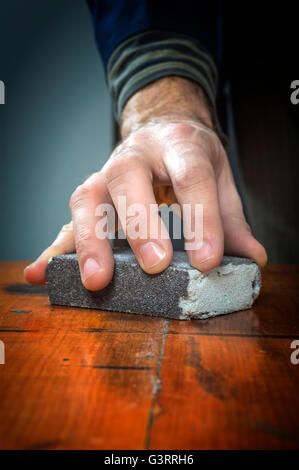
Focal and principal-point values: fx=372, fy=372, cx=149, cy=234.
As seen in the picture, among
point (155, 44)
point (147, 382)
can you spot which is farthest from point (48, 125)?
point (147, 382)

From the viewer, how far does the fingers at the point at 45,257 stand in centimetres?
111

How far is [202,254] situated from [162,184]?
0.37 metres

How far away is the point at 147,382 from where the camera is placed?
1.75ft

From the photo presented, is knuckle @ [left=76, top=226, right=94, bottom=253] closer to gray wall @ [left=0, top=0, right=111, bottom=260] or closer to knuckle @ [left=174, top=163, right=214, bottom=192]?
knuckle @ [left=174, top=163, right=214, bottom=192]

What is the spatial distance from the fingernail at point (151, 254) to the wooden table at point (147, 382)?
131 mm

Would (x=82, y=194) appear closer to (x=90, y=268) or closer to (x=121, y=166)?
(x=121, y=166)

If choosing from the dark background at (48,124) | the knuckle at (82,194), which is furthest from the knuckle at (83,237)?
the dark background at (48,124)

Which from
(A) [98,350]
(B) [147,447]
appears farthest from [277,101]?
(B) [147,447]

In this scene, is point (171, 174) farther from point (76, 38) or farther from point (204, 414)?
point (76, 38)

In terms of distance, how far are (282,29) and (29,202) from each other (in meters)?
2.67

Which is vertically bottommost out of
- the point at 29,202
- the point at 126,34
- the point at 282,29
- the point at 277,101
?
the point at 29,202

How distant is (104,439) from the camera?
0.40m

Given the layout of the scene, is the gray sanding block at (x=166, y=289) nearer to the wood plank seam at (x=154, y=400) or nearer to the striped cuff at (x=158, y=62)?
the wood plank seam at (x=154, y=400)

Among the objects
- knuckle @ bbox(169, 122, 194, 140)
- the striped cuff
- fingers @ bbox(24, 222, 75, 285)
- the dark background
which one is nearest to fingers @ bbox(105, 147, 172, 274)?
knuckle @ bbox(169, 122, 194, 140)
